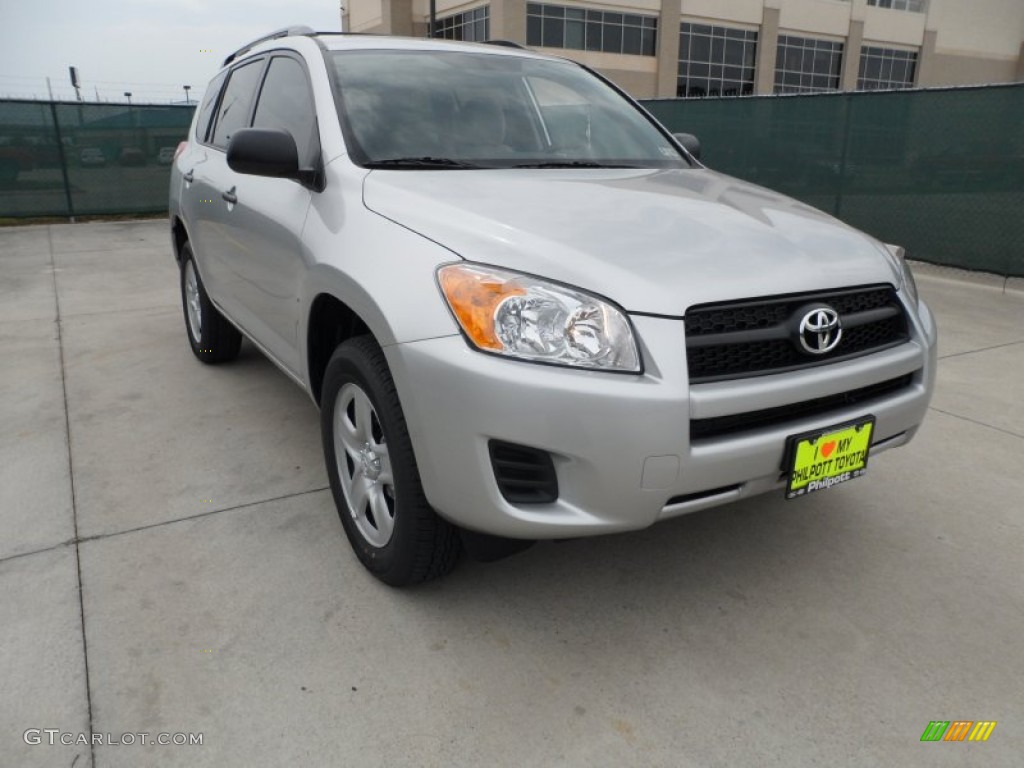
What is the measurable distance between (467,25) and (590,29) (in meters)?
5.23

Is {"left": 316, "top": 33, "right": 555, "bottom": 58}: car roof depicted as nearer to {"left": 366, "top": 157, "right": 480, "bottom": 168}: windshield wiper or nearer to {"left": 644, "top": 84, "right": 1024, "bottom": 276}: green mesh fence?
{"left": 366, "top": 157, "right": 480, "bottom": 168}: windshield wiper

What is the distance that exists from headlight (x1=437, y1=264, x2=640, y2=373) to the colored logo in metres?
1.16

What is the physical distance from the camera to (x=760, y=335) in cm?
207

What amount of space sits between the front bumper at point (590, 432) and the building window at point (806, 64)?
42066 millimetres

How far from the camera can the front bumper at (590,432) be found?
187 centimetres

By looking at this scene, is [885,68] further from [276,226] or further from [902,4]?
[276,226]

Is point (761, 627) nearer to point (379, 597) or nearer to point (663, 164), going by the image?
point (379, 597)

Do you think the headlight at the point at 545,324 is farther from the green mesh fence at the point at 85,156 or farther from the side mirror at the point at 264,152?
the green mesh fence at the point at 85,156

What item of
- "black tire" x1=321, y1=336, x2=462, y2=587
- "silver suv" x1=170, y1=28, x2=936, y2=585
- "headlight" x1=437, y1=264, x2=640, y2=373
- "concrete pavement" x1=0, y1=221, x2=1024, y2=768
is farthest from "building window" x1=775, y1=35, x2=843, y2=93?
"headlight" x1=437, y1=264, x2=640, y2=373

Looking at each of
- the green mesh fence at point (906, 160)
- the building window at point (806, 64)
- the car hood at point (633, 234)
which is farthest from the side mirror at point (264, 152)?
the building window at point (806, 64)

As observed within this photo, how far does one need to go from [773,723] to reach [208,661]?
A: 1508mm

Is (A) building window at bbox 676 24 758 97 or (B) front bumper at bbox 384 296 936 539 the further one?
(A) building window at bbox 676 24 758 97

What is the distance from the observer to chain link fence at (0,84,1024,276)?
24.8 feet

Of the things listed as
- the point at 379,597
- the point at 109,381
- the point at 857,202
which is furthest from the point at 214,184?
the point at 857,202
